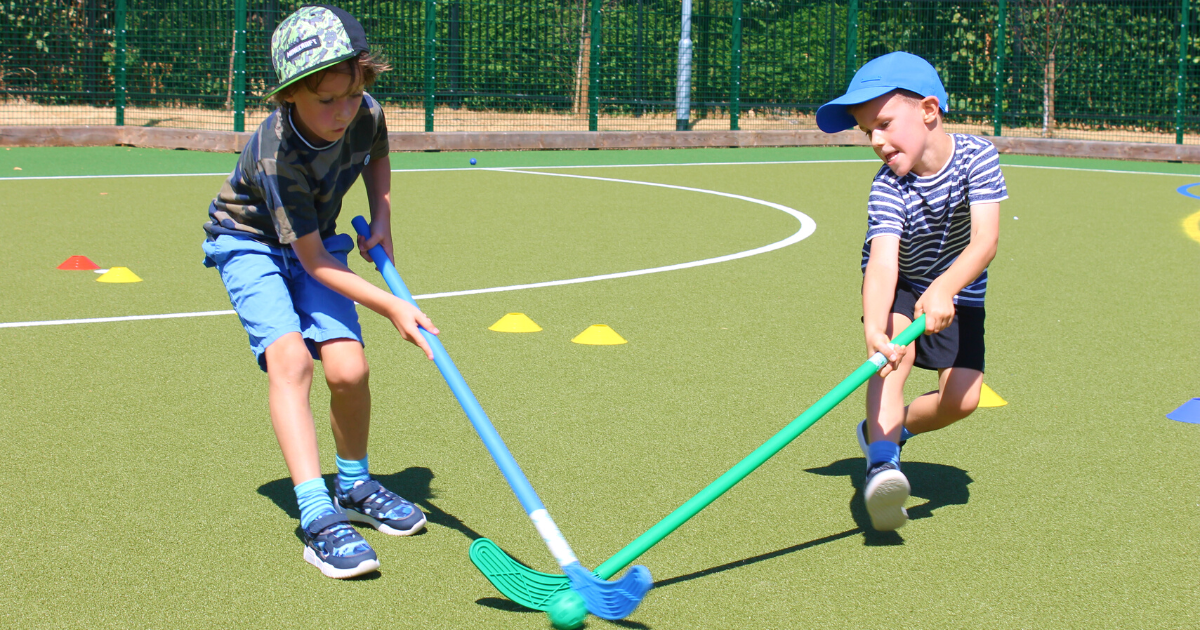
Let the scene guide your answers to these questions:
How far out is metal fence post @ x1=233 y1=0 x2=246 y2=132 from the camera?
45.1 feet

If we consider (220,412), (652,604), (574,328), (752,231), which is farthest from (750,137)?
(652,604)

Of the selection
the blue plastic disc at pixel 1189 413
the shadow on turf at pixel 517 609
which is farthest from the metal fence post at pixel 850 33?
the shadow on turf at pixel 517 609

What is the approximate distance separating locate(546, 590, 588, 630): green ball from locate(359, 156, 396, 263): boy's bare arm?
1116mm

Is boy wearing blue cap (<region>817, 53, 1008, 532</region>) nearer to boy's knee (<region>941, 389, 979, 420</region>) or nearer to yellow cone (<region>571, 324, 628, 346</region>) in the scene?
boy's knee (<region>941, 389, 979, 420</region>)

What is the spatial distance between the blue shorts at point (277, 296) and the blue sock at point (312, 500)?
0.30 meters

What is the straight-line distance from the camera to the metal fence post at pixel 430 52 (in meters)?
14.6

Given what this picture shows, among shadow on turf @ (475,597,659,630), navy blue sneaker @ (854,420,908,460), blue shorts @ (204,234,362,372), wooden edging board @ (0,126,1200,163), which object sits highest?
wooden edging board @ (0,126,1200,163)

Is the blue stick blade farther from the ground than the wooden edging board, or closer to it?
closer to it

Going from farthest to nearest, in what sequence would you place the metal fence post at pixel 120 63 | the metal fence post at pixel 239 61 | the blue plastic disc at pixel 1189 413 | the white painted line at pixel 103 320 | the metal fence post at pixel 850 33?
1. the metal fence post at pixel 850 33
2. the metal fence post at pixel 120 63
3. the metal fence post at pixel 239 61
4. the white painted line at pixel 103 320
5. the blue plastic disc at pixel 1189 413

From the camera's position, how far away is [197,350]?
4.82m

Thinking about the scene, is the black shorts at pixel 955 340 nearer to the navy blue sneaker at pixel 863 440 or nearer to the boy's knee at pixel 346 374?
the navy blue sneaker at pixel 863 440

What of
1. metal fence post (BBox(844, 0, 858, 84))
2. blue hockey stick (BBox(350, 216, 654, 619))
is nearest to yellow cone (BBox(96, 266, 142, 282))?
blue hockey stick (BBox(350, 216, 654, 619))

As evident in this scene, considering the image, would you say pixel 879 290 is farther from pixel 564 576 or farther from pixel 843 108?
pixel 564 576

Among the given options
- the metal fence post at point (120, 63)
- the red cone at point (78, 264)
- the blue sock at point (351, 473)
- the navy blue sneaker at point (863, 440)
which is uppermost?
the metal fence post at point (120, 63)
